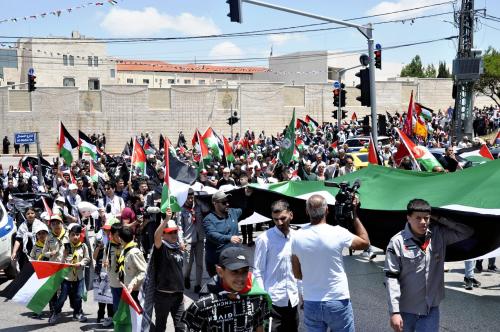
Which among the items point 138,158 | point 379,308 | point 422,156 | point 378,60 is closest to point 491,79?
point 378,60

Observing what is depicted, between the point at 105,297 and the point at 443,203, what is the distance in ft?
14.3

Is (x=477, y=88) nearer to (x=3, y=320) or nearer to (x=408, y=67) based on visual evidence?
(x=408, y=67)

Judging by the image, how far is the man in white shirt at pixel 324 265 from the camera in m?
5.44

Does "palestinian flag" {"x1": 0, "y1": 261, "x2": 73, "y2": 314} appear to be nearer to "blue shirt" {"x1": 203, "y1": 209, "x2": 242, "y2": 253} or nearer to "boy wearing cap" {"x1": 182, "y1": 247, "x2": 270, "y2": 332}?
"blue shirt" {"x1": 203, "y1": 209, "x2": 242, "y2": 253}

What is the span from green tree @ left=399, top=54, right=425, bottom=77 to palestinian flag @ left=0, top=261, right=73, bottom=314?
99.8 m

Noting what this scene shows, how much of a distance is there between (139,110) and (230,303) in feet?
179

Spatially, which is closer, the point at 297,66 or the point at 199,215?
the point at 199,215

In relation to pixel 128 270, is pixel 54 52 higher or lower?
higher

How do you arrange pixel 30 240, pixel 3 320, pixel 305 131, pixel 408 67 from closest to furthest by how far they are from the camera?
pixel 3 320
pixel 30 240
pixel 305 131
pixel 408 67

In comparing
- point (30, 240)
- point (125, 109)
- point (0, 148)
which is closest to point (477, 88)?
point (125, 109)

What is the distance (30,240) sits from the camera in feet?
39.2

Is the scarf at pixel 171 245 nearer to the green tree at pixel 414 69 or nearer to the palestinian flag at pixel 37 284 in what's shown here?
the palestinian flag at pixel 37 284

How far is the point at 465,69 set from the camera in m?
30.0

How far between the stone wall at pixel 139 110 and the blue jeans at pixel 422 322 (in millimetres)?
52174
